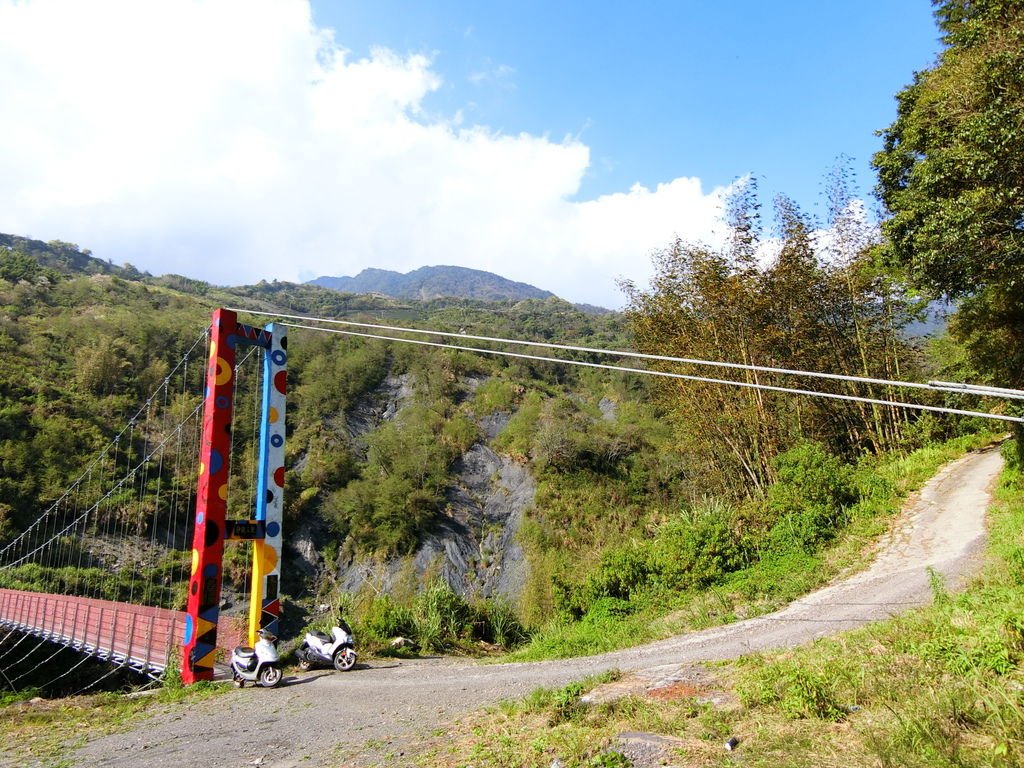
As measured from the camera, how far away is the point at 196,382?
100 feet

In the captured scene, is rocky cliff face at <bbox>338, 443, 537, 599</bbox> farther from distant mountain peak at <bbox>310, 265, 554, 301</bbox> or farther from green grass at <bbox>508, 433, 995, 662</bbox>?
distant mountain peak at <bbox>310, 265, 554, 301</bbox>

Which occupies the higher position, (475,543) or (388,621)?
(475,543)

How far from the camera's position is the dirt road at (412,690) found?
3.73m

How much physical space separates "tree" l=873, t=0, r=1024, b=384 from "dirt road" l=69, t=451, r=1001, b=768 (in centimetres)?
336

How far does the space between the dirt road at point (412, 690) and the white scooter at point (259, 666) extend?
0.45 feet

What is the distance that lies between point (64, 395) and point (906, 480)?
102 ft

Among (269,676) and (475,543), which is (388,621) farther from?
(475,543)

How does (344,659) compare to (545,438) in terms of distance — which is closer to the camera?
(344,659)

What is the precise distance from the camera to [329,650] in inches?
247

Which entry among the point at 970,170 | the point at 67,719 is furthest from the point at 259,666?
the point at 970,170

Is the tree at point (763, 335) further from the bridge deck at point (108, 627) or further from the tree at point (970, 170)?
the bridge deck at point (108, 627)

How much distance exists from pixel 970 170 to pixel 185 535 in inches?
989

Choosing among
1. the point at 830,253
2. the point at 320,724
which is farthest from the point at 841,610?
the point at 830,253

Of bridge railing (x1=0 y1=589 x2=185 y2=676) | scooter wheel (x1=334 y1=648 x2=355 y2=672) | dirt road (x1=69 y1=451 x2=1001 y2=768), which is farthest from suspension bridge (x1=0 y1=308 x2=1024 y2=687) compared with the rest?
dirt road (x1=69 y1=451 x2=1001 y2=768)
